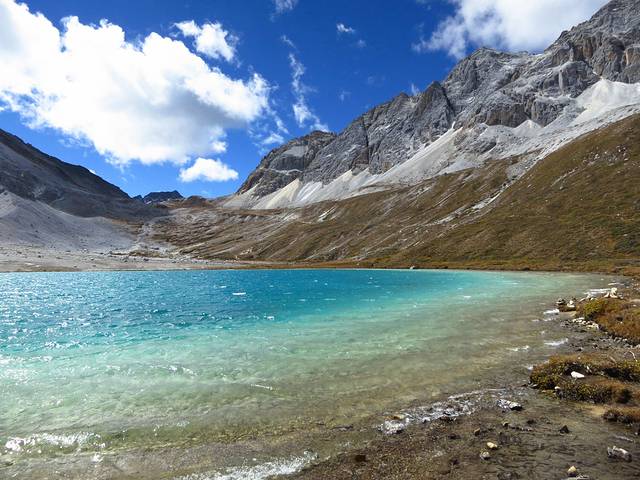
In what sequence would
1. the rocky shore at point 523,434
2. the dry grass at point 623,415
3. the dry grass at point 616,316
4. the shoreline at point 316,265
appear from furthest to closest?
the shoreline at point 316,265
the dry grass at point 616,316
the dry grass at point 623,415
the rocky shore at point 523,434

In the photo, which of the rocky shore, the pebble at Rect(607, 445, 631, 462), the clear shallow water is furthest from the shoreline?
the pebble at Rect(607, 445, 631, 462)

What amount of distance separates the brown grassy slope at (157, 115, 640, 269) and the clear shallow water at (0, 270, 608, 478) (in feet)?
241

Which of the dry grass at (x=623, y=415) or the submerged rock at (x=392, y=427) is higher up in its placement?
the dry grass at (x=623, y=415)

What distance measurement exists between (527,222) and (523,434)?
128282 millimetres

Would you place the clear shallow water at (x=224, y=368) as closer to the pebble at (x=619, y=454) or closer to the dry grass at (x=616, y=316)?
the dry grass at (x=616, y=316)

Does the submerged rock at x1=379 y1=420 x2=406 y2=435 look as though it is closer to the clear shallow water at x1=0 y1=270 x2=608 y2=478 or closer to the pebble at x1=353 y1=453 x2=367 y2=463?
the clear shallow water at x1=0 y1=270 x2=608 y2=478

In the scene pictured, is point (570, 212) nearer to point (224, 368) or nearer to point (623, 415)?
point (623, 415)

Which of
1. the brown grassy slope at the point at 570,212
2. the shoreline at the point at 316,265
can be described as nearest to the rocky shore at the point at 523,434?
the shoreline at the point at 316,265

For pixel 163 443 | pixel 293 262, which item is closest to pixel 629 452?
pixel 163 443

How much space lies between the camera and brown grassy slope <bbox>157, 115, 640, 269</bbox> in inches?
3994

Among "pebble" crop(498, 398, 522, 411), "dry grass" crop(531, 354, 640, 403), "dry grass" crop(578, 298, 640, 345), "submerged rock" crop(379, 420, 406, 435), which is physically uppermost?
"dry grass" crop(578, 298, 640, 345)

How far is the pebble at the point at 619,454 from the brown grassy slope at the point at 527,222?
288 ft

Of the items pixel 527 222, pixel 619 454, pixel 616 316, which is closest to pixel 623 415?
pixel 619 454

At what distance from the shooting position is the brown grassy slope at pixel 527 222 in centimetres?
10144
